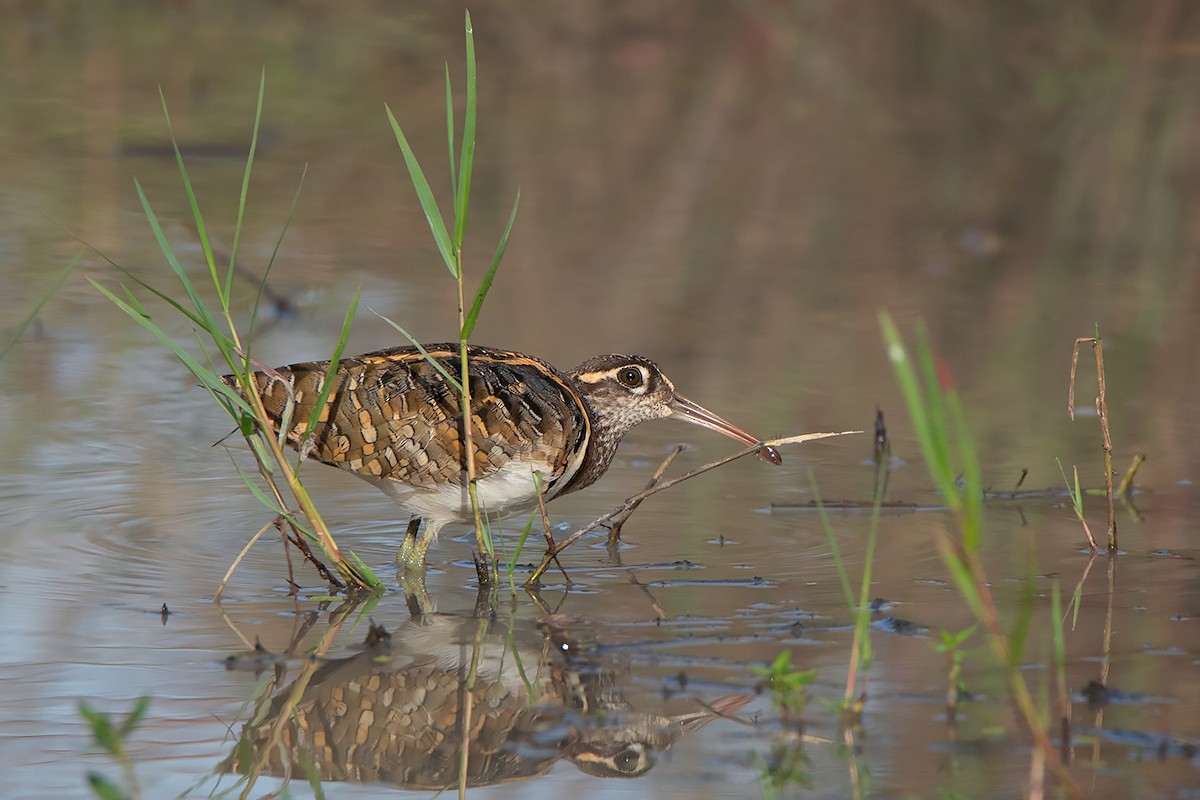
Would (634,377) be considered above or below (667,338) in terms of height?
Result: below

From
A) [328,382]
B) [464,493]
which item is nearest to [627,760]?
[328,382]

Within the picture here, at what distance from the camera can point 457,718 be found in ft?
13.0

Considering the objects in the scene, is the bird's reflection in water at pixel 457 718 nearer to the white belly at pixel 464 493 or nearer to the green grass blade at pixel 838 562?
the green grass blade at pixel 838 562

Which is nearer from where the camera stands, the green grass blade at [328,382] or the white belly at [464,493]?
the green grass blade at [328,382]

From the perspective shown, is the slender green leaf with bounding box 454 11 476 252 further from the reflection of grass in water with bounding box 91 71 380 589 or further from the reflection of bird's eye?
the reflection of bird's eye

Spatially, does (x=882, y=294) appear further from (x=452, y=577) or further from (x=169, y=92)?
(x=169, y=92)

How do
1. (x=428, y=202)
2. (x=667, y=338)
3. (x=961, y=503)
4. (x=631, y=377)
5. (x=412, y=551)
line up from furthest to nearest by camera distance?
(x=667, y=338), (x=631, y=377), (x=412, y=551), (x=428, y=202), (x=961, y=503)

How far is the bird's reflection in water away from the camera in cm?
371

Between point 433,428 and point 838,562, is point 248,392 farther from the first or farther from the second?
point 838,562

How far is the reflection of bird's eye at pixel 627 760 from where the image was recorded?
3727 millimetres

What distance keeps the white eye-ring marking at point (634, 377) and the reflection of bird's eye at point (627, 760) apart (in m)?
2.25

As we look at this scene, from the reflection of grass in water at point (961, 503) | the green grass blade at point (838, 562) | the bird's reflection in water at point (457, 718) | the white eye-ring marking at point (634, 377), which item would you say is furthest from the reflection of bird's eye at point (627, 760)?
the white eye-ring marking at point (634, 377)

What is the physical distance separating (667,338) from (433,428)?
3234 millimetres

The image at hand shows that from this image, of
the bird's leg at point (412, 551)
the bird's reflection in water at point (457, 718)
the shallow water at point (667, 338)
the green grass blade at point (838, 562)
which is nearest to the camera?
the bird's reflection in water at point (457, 718)
